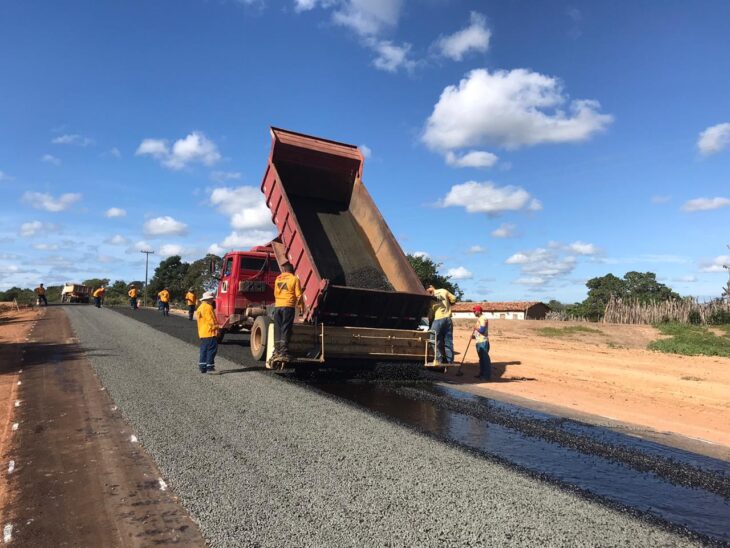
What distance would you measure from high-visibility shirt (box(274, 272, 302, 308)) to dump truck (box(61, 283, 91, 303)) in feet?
162

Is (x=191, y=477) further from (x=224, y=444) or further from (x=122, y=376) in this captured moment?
(x=122, y=376)

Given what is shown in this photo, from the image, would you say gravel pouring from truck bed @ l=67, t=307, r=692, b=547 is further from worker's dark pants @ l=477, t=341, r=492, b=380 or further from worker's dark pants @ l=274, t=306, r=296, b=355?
worker's dark pants @ l=477, t=341, r=492, b=380

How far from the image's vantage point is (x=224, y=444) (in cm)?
452

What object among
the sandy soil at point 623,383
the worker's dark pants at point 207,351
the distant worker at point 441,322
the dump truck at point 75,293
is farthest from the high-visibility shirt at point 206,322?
the dump truck at point 75,293

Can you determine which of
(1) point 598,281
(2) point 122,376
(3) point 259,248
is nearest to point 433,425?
(2) point 122,376

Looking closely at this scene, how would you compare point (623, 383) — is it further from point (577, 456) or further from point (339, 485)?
point (339, 485)

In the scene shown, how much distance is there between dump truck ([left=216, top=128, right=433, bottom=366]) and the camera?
25.8ft

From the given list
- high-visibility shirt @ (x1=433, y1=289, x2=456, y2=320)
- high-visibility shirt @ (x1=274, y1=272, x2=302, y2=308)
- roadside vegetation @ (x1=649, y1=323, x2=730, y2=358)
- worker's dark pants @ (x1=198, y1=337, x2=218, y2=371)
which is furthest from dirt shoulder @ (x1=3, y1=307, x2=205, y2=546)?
roadside vegetation @ (x1=649, y1=323, x2=730, y2=358)

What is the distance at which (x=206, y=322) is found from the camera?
28.5 ft

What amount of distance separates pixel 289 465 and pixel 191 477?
0.74m

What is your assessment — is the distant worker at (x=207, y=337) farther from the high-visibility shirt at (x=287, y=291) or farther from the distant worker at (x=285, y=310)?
the high-visibility shirt at (x=287, y=291)

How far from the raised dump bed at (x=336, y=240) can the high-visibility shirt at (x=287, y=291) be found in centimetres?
23

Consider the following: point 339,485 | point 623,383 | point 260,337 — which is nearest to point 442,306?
point 260,337

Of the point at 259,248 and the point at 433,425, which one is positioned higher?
the point at 259,248
